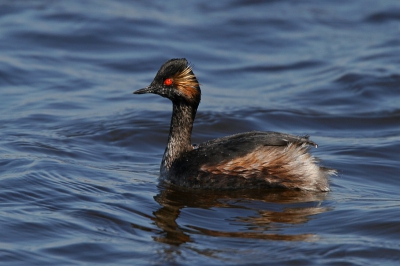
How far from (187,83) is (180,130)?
617 millimetres

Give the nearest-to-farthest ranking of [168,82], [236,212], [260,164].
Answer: [236,212] → [260,164] → [168,82]

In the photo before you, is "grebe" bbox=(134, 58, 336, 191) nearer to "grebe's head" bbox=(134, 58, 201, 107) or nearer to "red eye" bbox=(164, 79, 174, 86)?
"grebe's head" bbox=(134, 58, 201, 107)

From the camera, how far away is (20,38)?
15.9m

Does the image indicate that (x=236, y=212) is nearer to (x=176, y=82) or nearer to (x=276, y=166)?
(x=276, y=166)

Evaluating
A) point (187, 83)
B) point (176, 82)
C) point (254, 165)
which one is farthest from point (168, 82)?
point (254, 165)

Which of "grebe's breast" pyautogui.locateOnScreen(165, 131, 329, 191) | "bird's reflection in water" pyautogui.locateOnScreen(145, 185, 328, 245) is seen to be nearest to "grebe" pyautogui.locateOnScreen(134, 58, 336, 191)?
"grebe's breast" pyautogui.locateOnScreen(165, 131, 329, 191)

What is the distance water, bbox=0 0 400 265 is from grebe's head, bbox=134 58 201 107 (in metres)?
0.98

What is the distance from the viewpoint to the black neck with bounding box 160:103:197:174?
29.5 feet

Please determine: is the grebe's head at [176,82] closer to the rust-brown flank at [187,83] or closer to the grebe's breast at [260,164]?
the rust-brown flank at [187,83]

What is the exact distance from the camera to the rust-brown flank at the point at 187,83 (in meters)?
8.73

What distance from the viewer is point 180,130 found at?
9.09m

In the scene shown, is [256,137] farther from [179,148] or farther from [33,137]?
[33,137]

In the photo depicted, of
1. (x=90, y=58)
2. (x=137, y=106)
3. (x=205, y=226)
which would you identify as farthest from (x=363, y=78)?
(x=205, y=226)

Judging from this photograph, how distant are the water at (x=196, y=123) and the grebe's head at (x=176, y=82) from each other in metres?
0.98
